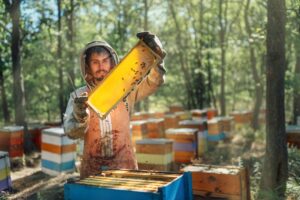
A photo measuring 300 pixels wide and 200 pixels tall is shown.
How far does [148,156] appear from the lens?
760 centimetres

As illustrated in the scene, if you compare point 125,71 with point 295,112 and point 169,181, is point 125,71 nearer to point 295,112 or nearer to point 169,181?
point 169,181

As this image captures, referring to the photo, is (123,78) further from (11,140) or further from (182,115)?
(182,115)

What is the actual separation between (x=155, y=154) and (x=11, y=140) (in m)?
3.53

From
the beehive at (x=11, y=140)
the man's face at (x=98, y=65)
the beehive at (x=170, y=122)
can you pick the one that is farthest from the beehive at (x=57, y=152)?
the beehive at (x=170, y=122)

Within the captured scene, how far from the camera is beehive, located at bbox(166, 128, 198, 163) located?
855 cm

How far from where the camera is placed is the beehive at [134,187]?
244 centimetres

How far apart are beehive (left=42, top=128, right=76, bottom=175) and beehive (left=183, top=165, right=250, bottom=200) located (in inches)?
172

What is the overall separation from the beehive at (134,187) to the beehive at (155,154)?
453 centimetres

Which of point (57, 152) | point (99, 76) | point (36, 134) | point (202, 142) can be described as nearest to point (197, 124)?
point (202, 142)

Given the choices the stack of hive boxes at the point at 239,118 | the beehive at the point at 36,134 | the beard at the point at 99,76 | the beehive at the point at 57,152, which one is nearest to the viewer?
the beard at the point at 99,76

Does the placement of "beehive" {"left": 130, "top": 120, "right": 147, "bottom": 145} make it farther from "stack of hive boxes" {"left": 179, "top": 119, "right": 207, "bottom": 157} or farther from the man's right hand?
the man's right hand

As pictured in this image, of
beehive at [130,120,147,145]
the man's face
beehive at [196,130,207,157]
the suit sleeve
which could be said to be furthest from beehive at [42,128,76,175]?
the man's face

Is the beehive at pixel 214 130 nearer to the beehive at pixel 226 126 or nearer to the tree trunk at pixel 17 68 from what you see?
the beehive at pixel 226 126

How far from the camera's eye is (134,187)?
255 cm
